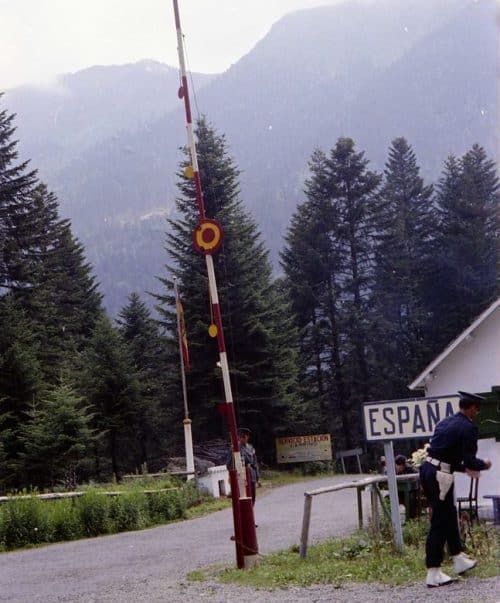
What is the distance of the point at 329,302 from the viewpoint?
173 feet

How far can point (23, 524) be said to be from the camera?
17.6m

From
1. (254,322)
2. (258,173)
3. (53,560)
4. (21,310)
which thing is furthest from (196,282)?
(258,173)

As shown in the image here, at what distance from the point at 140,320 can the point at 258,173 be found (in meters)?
135

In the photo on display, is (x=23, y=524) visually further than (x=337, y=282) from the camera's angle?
No

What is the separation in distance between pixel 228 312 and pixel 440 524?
111 feet

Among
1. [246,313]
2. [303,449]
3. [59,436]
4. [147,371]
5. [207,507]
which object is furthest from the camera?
[147,371]

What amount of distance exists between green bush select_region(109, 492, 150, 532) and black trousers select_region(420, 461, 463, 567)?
1179 cm

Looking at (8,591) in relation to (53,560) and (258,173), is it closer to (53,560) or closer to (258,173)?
(53,560)

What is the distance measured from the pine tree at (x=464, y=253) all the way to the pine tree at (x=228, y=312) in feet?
41.4

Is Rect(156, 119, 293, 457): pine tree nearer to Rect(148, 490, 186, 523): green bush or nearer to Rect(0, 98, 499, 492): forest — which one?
Rect(0, 98, 499, 492): forest

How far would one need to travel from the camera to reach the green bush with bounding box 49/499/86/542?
59.6 feet

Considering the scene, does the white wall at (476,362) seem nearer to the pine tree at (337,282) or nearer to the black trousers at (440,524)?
the black trousers at (440,524)

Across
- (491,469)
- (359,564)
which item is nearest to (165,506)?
(491,469)

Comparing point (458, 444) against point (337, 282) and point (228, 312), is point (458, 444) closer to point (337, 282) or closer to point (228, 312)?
point (228, 312)
